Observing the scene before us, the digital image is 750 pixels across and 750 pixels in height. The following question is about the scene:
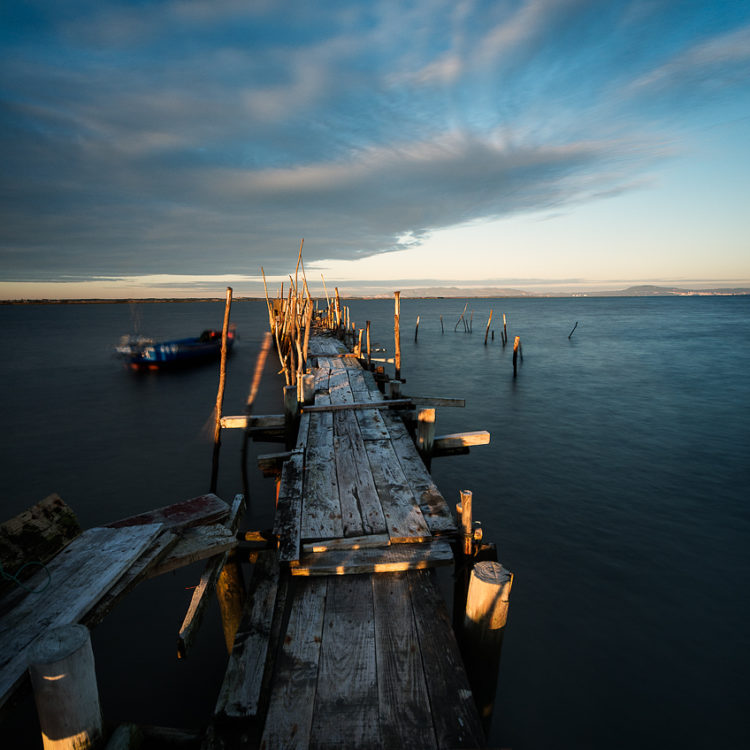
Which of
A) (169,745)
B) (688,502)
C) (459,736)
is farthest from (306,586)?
(688,502)

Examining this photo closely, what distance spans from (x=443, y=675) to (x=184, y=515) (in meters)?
3.16

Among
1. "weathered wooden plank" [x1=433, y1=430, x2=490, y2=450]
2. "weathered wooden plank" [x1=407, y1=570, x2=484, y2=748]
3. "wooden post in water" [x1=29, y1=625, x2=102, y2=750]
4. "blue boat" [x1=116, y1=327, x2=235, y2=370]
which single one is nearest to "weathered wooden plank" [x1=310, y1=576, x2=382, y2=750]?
"weathered wooden plank" [x1=407, y1=570, x2=484, y2=748]

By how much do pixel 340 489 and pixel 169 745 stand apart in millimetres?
3277

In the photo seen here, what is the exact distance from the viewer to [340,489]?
5.76 meters

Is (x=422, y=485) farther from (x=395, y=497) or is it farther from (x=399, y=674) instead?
(x=399, y=674)

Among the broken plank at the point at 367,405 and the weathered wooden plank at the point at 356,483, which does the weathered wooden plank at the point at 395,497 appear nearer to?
the weathered wooden plank at the point at 356,483

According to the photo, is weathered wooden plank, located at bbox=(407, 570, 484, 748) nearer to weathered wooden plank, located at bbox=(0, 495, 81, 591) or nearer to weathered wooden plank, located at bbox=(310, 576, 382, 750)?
weathered wooden plank, located at bbox=(310, 576, 382, 750)

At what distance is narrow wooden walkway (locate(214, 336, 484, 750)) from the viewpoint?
2.83 m

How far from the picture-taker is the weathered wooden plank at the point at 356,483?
488cm

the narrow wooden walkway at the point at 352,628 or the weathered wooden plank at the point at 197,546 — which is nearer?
the narrow wooden walkway at the point at 352,628

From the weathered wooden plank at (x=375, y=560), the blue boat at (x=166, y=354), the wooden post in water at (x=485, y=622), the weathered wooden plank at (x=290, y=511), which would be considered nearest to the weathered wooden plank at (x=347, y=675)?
the weathered wooden plank at (x=375, y=560)

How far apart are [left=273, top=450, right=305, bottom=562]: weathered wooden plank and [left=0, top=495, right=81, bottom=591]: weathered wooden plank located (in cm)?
204

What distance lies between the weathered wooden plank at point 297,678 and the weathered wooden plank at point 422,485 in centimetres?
164

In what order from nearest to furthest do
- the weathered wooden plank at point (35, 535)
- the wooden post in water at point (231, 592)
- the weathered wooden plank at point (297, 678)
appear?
the weathered wooden plank at point (297, 678) < the weathered wooden plank at point (35, 535) < the wooden post in water at point (231, 592)
